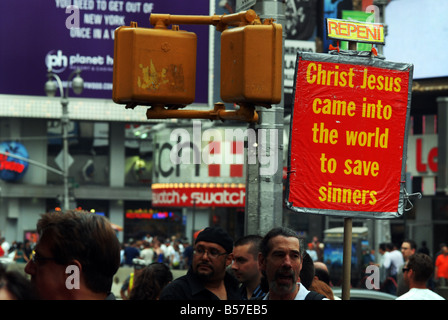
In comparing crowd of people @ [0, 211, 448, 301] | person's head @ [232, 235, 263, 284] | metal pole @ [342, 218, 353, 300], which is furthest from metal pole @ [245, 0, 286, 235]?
metal pole @ [342, 218, 353, 300]

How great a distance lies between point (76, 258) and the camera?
12.5ft

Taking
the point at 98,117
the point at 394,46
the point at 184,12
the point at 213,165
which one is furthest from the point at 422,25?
the point at 98,117

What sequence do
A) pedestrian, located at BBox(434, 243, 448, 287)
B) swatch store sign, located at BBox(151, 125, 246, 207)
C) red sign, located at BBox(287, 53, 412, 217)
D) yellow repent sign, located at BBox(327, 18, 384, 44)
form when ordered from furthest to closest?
swatch store sign, located at BBox(151, 125, 246, 207)
pedestrian, located at BBox(434, 243, 448, 287)
yellow repent sign, located at BBox(327, 18, 384, 44)
red sign, located at BBox(287, 53, 412, 217)

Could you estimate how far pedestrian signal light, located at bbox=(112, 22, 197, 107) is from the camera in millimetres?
6309

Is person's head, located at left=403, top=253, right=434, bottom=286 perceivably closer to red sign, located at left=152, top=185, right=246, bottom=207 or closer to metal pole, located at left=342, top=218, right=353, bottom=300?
metal pole, located at left=342, top=218, right=353, bottom=300

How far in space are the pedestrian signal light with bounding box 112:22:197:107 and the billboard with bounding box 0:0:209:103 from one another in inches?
1747

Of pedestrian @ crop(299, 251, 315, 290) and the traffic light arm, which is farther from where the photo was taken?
pedestrian @ crop(299, 251, 315, 290)

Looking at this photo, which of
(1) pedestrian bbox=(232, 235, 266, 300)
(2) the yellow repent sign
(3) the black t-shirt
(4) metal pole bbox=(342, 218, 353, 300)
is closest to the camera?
(3) the black t-shirt

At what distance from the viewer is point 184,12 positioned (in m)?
51.4

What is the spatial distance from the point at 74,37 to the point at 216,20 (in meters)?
45.2
